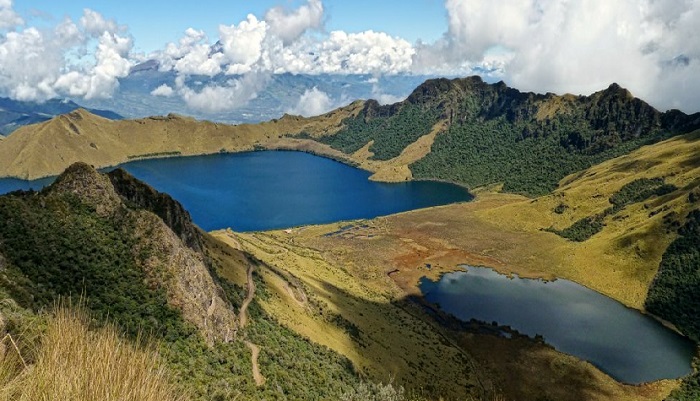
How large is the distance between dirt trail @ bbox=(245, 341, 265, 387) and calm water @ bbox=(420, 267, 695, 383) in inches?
2446

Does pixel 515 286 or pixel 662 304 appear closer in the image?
pixel 662 304

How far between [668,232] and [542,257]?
3151 cm

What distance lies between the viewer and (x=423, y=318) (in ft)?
323

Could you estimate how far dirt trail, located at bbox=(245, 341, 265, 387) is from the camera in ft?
144

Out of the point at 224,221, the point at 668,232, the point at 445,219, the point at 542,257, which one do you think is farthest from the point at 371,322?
the point at 224,221

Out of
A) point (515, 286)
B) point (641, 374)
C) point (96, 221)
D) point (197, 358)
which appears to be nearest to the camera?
point (197, 358)

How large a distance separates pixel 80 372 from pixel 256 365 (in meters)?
41.1

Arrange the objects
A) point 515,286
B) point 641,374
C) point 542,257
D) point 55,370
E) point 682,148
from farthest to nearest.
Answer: point 682,148 < point 542,257 < point 515,286 < point 641,374 < point 55,370

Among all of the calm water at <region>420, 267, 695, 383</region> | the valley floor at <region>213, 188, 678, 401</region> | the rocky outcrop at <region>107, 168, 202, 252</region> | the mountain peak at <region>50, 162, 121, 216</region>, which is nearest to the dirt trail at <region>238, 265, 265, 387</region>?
the valley floor at <region>213, 188, 678, 401</region>

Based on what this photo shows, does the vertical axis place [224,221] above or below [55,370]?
below

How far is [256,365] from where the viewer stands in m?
46.5

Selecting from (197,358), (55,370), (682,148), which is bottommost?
(197,358)

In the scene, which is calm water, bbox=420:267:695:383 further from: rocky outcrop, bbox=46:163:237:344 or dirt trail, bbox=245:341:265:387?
rocky outcrop, bbox=46:163:237:344

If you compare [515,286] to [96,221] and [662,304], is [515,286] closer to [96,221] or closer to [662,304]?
[662,304]
